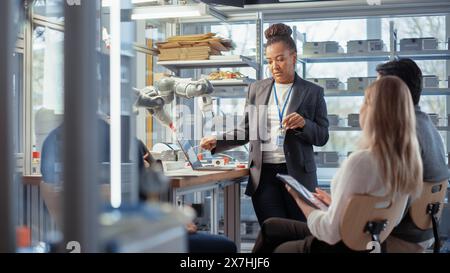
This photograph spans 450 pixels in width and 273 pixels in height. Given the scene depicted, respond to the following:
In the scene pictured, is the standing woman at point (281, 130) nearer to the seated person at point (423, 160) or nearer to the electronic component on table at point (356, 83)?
the seated person at point (423, 160)

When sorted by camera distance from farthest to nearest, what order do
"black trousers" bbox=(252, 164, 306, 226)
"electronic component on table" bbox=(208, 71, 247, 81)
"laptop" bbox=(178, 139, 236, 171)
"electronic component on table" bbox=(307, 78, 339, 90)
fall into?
1. "electronic component on table" bbox=(307, 78, 339, 90)
2. "electronic component on table" bbox=(208, 71, 247, 81)
3. "laptop" bbox=(178, 139, 236, 171)
4. "black trousers" bbox=(252, 164, 306, 226)

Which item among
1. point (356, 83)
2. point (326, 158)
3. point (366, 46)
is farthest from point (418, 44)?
point (326, 158)

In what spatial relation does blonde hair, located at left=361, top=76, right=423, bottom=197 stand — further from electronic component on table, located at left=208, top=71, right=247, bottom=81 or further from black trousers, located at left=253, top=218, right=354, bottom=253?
electronic component on table, located at left=208, top=71, right=247, bottom=81

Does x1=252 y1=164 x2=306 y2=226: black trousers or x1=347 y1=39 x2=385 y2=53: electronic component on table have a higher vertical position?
x1=347 y1=39 x2=385 y2=53: electronic component on table

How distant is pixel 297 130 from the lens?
3.15m

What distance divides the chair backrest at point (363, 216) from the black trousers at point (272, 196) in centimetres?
108

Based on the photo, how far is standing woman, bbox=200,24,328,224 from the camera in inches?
125

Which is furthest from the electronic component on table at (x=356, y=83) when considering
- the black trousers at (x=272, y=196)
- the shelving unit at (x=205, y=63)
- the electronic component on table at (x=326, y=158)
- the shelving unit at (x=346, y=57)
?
the black trousers at (x=272, y=196)

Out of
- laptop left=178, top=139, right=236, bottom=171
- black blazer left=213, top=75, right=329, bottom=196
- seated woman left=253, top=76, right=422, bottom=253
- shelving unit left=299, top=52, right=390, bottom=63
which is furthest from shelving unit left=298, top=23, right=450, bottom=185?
seated woman left=253, top=76, right=422, bottom=253

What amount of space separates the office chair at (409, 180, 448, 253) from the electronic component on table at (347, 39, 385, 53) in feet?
10.1

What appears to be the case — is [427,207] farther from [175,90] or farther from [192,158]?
[175,90]

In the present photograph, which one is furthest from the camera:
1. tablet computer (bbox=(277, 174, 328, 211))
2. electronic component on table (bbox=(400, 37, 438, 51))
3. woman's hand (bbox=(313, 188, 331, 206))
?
electronic component on table (bbox=(400, 37, 438, 51))

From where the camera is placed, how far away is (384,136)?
213 centimetres
